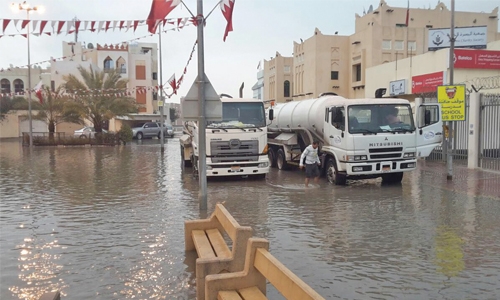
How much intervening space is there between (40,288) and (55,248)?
5.99 feet

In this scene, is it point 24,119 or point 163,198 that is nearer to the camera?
point 163,198

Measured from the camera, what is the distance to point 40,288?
5.54 metres

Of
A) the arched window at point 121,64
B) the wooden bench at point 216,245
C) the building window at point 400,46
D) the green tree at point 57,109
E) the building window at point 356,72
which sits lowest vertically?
the wooden bench at point 216,245

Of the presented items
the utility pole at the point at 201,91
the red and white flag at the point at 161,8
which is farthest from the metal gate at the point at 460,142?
the red and white flag at the point at 161,8

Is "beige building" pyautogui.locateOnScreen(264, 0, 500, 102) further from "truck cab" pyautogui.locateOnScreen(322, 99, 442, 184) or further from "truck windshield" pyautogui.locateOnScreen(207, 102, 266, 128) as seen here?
"truck cab" pyautogui.locateOnScreen(322, 99, 442, 184)

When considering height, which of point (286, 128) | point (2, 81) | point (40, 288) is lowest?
point (40, 288)

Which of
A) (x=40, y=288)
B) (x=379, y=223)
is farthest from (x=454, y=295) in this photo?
(x=40, y=288)

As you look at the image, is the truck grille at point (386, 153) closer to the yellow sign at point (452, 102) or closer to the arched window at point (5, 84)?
the yellow sign at point (452, 102)

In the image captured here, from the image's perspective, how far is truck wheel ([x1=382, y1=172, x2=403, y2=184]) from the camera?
Result: 1420cm

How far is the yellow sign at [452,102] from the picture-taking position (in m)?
14.3

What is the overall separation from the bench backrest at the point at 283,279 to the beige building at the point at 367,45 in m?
39.2

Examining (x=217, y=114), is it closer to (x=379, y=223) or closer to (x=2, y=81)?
(x=379, y=223)

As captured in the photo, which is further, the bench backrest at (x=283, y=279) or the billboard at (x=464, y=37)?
the billboard at (x=464, y=37)

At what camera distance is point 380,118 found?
518 inches
